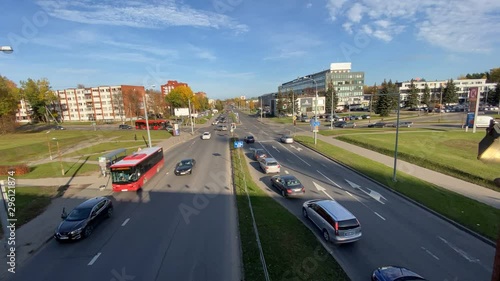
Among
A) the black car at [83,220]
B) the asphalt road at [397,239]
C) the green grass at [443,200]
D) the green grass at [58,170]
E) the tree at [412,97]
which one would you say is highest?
the tree at [412,97]

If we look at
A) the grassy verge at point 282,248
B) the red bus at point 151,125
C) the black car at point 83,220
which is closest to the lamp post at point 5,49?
the black car at point 83,220

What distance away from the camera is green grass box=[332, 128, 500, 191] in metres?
21.0

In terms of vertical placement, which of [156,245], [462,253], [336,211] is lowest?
[462,253]

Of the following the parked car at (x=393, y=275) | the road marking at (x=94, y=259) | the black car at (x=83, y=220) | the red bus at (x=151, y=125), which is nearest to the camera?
the parked car at (x=393, y=275)

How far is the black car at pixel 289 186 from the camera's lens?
17125mm

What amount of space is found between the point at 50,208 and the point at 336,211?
1809 centimetres

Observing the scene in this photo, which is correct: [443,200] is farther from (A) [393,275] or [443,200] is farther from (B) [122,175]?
(B) [122,175]

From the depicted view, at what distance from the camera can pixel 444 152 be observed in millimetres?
28984

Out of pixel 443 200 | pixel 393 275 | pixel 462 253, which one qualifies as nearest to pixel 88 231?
pixel 393 275

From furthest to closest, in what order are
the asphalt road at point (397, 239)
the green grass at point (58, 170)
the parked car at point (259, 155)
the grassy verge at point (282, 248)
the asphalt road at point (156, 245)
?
the parked car at point (259, 155) < the green grass at point (58, 170) < the asphalt road at point (397, 239) < the asphalt road at point (156, 245) < the grassy verge at point (282, 248)

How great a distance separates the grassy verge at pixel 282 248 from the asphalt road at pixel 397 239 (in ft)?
2.84

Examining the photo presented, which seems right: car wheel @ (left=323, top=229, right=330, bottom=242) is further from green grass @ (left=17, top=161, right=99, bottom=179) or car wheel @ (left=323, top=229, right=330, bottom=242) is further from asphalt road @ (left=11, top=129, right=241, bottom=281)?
green grass @ (left=17, top=161, right=99, bottom=179)

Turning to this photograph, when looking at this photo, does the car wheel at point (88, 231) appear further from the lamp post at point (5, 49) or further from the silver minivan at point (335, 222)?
the silver minivan at point (335, 222)

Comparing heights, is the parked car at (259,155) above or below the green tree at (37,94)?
below
